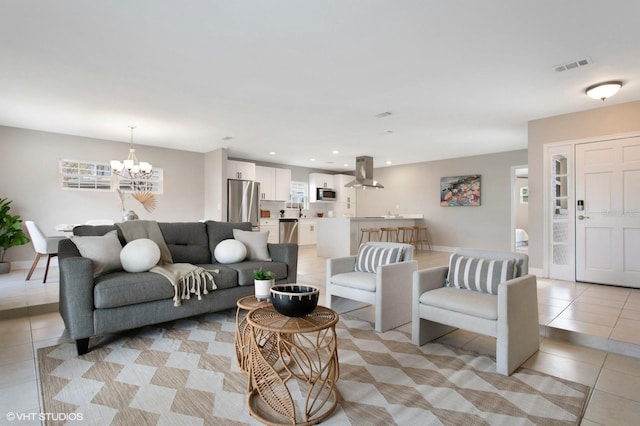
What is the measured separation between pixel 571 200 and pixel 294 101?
13.7 feet

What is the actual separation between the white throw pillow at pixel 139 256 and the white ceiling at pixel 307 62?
175 cm

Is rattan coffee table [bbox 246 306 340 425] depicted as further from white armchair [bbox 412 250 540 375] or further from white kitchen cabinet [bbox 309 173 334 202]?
white kitchen cabinet [bbox 309 173 334 202]

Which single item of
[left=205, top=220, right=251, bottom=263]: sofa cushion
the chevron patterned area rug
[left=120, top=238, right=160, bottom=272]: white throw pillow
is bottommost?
the chevron patterned area rug

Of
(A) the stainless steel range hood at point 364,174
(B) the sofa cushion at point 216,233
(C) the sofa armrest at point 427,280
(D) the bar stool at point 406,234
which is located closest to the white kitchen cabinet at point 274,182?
(A) the stainless steel range hood at point 364,174

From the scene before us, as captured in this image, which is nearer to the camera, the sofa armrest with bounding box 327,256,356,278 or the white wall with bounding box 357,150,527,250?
the sofa armrest with bounding box 327,256,356,278

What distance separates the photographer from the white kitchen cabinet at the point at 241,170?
25.8ft

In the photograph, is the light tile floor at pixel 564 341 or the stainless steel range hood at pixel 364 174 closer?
the light tile floor at pixel 564 341

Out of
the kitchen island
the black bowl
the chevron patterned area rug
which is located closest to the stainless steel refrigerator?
the kitchen island

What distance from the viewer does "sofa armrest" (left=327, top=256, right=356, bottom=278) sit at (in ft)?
11.3

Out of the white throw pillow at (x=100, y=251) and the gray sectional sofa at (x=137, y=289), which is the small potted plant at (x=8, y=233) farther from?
the white throw pillow at (x=100, y=251)

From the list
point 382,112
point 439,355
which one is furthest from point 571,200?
point 439,355

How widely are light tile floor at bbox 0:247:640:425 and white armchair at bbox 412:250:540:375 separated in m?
0.21

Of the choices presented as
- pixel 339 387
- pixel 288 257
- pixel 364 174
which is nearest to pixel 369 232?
pixel 364 174

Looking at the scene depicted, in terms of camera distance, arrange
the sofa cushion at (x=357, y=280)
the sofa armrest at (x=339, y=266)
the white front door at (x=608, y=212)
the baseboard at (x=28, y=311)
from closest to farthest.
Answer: the sofa cushion at (x=357, y=280), the baseboard at (x=28, y=311), the sofa armrest at (x=339, y=266), the white front door at (x=608, y=212)
